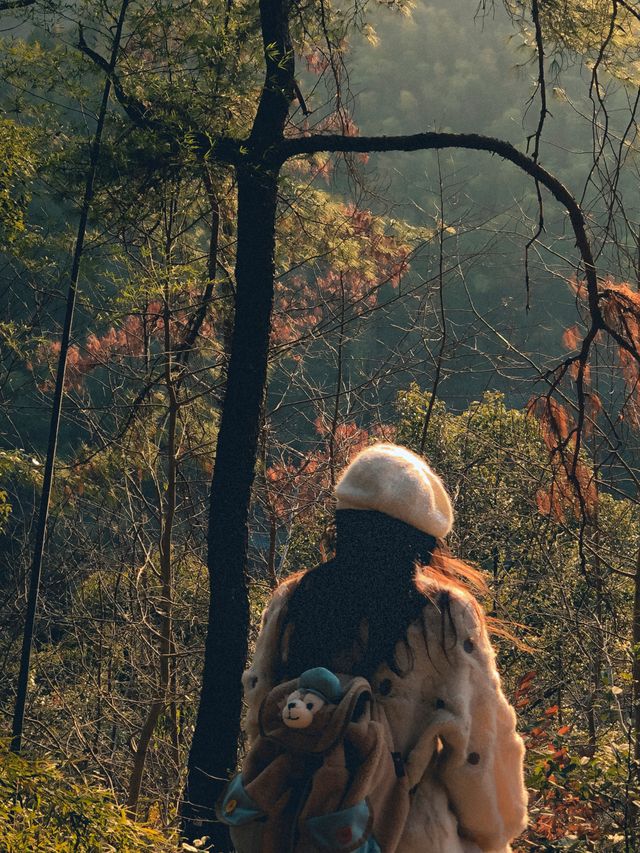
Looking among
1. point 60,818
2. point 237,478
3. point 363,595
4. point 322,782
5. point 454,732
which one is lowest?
point 60,818

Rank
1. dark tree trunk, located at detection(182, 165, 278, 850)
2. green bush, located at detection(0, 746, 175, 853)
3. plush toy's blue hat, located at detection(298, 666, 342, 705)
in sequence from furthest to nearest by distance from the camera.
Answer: dark tree trunk, located at detection(182, 165, 278, 850)
plush toy's blue hat, located at detection(298, 666, 342, 705)
green bush, located at detection(0, 746, 175, 853)

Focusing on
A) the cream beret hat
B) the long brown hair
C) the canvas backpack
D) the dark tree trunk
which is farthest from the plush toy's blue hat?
the dark tree trunk

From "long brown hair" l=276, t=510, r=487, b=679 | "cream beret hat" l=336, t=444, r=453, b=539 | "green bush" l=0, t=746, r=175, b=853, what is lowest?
"green bush" l=0, t=746, r=175, b=853

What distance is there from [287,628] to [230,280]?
150 inches

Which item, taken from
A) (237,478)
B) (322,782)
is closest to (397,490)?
(322,782)

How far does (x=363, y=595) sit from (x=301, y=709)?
39 cm

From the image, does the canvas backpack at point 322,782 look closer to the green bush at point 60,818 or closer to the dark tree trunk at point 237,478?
the green bush at point 60,818

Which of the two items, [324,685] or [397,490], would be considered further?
[397,490]

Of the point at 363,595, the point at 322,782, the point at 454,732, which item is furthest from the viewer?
the point at 363,595

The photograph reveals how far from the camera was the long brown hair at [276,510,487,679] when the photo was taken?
2809 mm

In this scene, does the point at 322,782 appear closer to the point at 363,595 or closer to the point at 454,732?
the point at 454,732

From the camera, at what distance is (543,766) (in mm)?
3697

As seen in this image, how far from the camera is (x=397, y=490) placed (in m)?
2.90

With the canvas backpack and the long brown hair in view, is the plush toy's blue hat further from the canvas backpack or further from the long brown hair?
the long brown hair
